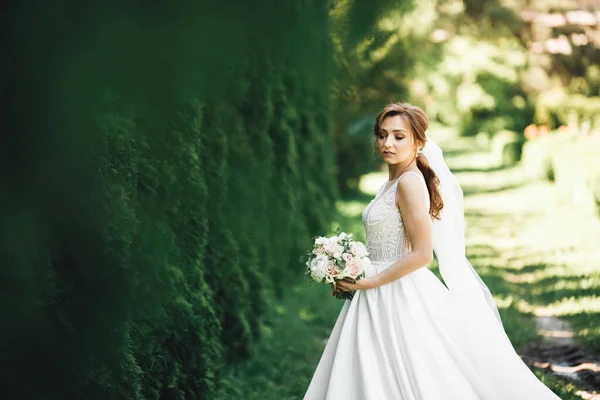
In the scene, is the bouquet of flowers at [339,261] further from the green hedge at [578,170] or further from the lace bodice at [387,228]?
the green hedge at [578,170]

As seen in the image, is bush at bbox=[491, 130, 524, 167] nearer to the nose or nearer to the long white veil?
the long white veil

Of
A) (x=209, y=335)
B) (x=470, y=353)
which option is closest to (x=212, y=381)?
(x=209, y=335)

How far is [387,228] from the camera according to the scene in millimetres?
3510

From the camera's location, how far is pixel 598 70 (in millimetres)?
32250

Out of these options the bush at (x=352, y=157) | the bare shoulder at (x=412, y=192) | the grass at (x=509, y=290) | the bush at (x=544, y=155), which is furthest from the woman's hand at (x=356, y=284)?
the bush at (x=544, y=155)

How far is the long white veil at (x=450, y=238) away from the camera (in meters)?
3.67

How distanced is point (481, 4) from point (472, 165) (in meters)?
27.1

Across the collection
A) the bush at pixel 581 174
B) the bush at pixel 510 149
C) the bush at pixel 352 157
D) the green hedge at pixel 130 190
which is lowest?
the green hedge at pixel 130 190

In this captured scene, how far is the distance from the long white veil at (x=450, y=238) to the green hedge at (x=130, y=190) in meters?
1.07

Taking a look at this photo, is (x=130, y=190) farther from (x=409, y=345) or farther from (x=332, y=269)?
(x=409, y=345)

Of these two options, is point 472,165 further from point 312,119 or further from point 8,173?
point 8,173

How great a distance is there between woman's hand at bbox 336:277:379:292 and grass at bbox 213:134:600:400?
1961 millimetres

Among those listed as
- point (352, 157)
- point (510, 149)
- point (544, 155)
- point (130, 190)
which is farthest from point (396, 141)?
point (510, 149)

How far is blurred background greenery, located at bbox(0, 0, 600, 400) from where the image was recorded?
49.7 inches
